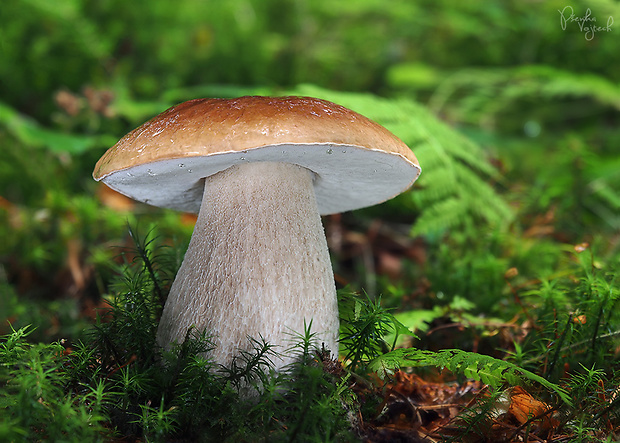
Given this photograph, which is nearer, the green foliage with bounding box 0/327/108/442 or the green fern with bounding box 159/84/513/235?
the green foliage with bounding box 0/327/108/442

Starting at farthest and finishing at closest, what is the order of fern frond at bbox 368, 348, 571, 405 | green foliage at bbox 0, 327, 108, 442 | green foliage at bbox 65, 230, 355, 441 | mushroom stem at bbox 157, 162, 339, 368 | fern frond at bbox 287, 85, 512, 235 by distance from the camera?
fern frond at bbox 287, 85, 512, 235
mushroom stem at bbox 157, 162, 339, 368
fern frond at bbox 368, 348, 571, 405
green foliage at bbox 65, 230, 355, 441
green foliage at bbox 0, 327, 108, 442

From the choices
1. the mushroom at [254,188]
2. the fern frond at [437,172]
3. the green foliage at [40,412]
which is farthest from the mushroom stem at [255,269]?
the fern frond at [437,172]

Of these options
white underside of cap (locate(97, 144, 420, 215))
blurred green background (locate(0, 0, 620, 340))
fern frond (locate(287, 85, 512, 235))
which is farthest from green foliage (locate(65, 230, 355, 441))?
fern frond (locate(287, 85, 512, 235))

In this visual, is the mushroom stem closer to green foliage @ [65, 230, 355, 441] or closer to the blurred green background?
green foliage @ [65, 230, 355, 441]

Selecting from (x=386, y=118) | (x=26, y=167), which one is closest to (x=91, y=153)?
(x=26, y=167)

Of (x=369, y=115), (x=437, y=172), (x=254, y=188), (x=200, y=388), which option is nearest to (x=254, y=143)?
(x=254, y=188)

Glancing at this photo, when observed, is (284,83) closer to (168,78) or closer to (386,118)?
(168,78)

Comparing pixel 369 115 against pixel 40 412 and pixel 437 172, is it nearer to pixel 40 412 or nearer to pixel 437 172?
pixel 437 172

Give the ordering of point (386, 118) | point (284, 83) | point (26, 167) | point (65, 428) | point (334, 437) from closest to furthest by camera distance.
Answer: point (65, 428), point (334, 437), point (386, 118), point (26, 167), point (284, 83)
